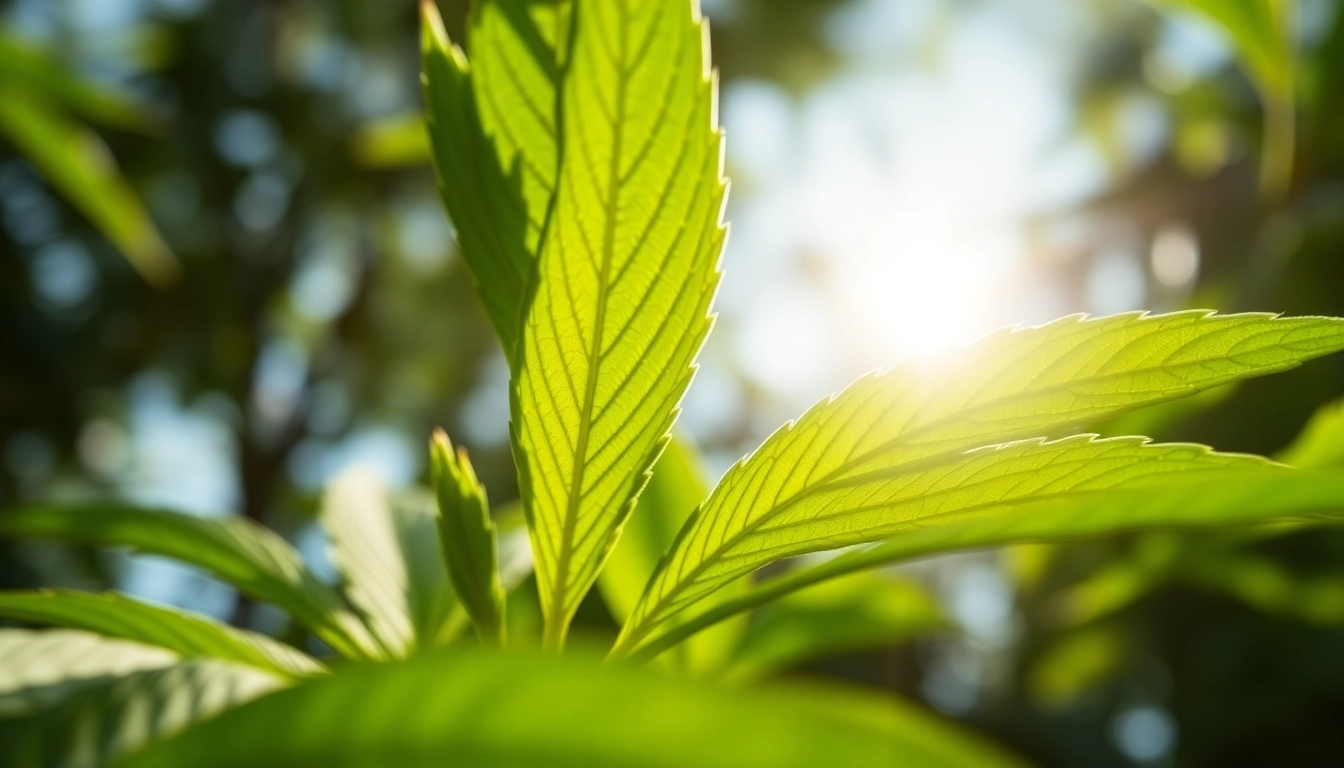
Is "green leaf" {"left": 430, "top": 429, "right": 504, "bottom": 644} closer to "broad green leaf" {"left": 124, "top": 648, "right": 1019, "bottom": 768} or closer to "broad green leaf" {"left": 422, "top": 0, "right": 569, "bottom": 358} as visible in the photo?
"broad green leaf" {"left": 422, "top": 0, "right": 569, "bottom": 358}

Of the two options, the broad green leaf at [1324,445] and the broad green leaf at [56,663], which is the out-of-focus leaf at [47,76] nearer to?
the broad green leaf at [56,663]

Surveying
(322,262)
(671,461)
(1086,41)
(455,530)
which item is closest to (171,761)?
(455,530)

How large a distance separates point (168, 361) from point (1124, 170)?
3.34 meters

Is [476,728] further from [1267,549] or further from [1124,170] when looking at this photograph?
[1124,170]

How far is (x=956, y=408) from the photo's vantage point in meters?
0.34

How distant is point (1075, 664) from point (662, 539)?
1068 mm

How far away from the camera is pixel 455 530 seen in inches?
15.9

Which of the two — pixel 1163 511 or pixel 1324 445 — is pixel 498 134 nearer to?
pixel 1163 511

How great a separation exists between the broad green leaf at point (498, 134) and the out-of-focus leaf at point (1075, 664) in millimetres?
1246

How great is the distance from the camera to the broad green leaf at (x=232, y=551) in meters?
0.46

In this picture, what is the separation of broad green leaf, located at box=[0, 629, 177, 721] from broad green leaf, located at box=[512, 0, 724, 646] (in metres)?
0.22

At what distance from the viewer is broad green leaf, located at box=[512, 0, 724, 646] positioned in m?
0.30

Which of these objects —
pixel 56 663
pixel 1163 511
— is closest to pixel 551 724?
pixel 1163 511

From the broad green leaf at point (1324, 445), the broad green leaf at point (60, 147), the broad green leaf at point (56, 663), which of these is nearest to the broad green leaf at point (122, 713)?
the broad green leaf at point (56, 663)
